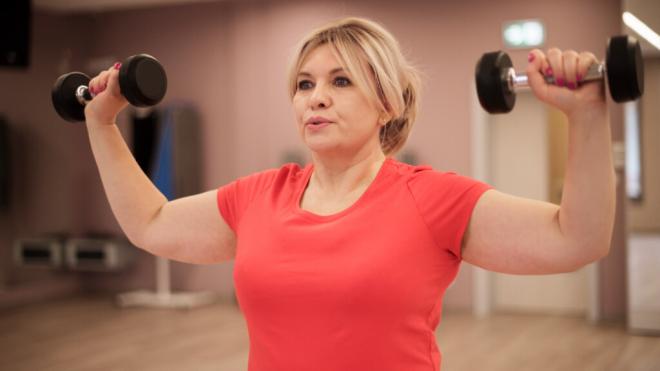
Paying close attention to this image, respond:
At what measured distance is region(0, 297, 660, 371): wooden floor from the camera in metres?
4.19

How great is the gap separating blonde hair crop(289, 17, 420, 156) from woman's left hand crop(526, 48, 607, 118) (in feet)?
0.97

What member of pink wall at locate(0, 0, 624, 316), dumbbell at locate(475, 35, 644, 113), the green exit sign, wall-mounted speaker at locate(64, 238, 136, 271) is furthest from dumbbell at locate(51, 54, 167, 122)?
wall-mounted speaker at locate(64, 238, 136, 271)

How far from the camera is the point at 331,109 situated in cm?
114

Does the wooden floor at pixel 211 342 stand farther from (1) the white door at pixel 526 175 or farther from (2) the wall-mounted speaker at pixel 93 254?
(2) the wall-mounted speaker at pixel 93 254

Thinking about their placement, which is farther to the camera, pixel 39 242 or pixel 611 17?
pixel 39 242

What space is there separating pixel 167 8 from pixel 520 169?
3591 mm

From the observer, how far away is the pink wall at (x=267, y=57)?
5.66 metres

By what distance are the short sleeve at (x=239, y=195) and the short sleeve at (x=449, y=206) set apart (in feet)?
1.01

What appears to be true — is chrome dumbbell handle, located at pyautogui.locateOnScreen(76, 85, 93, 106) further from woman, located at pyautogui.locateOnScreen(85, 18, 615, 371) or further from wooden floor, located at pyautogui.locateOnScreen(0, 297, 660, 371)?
wooden floor, located at pyautogui.locateOnScreen(0, 297, 660, 371)

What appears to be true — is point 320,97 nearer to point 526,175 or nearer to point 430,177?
point 430,177

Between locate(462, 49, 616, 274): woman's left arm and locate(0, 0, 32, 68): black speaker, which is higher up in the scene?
locate(0, 0, 32, 68): black speaker

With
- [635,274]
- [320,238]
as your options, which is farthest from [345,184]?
[635,274]

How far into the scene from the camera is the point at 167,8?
679 centimetres

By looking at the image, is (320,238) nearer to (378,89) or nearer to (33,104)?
(378,89)
